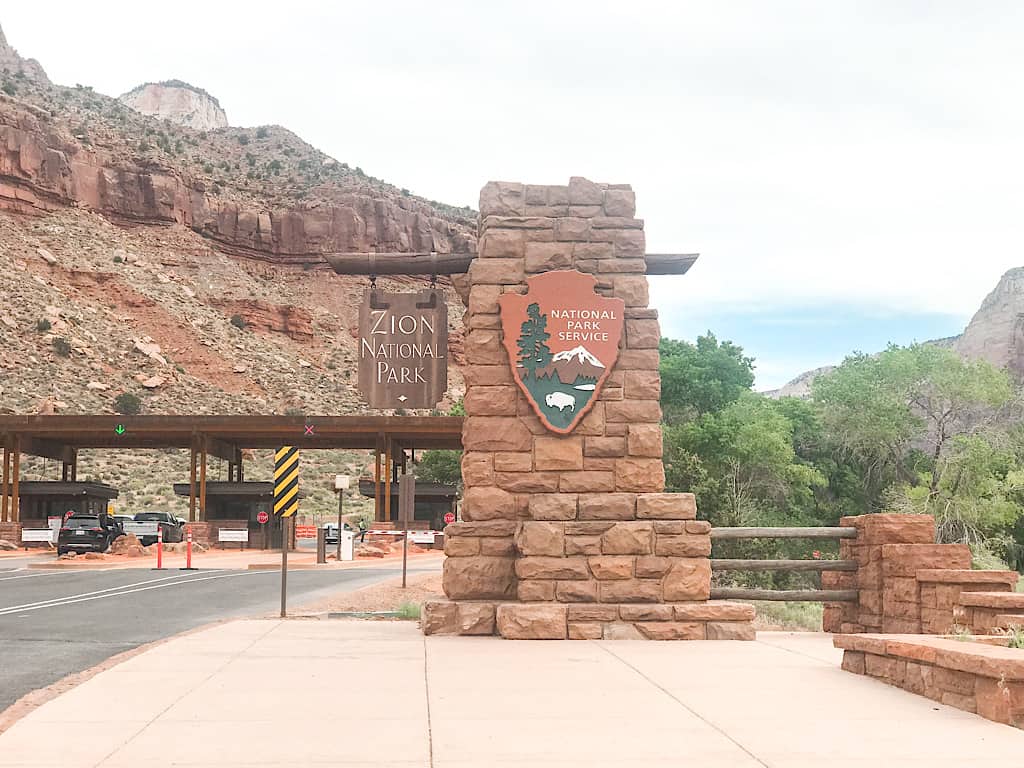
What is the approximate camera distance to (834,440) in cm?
4391

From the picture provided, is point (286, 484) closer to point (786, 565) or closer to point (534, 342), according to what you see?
point (534, 342)

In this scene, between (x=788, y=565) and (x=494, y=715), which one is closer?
(x=494, y=715)

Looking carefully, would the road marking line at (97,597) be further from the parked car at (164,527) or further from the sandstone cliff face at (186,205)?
the sandstone cliff face at (186,205)

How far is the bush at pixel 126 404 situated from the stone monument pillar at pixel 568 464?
208ft

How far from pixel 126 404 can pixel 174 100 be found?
137m

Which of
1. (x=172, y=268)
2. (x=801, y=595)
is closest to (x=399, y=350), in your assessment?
(x=801, y=595)

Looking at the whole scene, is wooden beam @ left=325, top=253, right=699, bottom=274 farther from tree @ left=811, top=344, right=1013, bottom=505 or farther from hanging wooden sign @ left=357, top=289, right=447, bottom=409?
tree @ left=811, top=344, right=1013, bottom=505

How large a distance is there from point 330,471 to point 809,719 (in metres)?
71.9

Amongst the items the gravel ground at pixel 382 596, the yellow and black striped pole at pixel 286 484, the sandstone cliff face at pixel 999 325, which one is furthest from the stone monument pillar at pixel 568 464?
the sandstone cliff face at pixel 999 325

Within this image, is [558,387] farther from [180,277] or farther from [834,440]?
[180,277]

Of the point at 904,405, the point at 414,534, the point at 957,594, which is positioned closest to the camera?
the point at 957,594

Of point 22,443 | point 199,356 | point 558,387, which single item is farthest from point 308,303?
point 558,387

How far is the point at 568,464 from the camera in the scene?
36.3 feet

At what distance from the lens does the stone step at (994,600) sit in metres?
8.83
